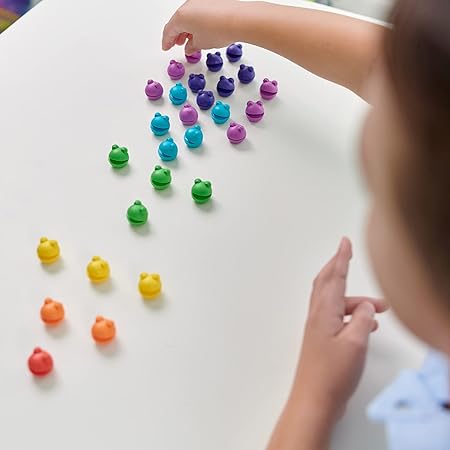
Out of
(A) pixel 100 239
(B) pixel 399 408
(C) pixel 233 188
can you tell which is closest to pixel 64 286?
(A) pixel 100 239

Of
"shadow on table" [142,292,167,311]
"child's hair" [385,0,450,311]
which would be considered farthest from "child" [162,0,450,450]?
"shadow on table" [142,292,167,311]

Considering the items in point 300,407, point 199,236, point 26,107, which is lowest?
point 300,407

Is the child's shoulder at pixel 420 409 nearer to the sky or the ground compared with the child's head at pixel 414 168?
nearer to the ground

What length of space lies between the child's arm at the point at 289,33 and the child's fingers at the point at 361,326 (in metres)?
0.25

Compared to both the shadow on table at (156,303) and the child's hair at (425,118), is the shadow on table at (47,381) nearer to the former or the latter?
the shadow on table at (156,303)

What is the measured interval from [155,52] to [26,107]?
0.16m

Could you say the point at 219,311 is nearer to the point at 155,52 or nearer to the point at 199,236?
the point at 199,236

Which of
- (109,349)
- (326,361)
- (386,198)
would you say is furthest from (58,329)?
(386,198)

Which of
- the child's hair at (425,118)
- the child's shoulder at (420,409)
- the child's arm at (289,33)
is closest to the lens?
the child's hair at (425,118)

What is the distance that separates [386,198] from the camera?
365 mm

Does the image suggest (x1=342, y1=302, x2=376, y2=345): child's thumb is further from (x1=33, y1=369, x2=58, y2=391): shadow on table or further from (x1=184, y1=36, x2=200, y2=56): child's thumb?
(x1=184, y1=36, x2=200, y2=56): child's thumb

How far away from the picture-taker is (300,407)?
0.54 metres

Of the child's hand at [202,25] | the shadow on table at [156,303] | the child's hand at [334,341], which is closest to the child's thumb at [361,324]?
the child's hand at [334,341]

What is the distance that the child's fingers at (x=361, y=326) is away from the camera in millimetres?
571
